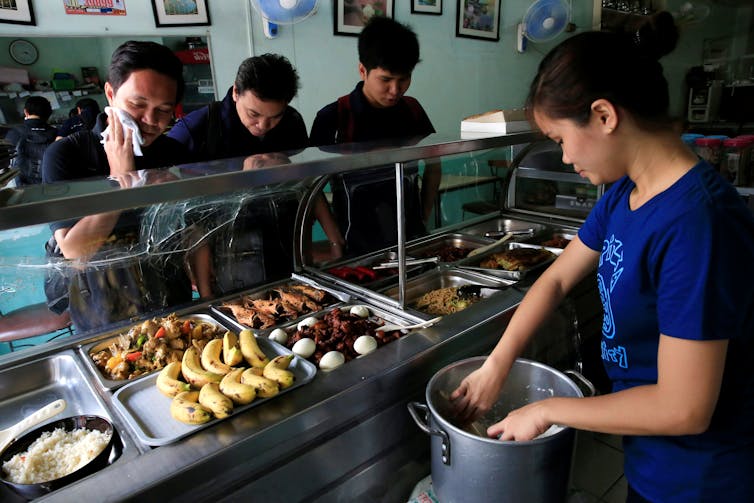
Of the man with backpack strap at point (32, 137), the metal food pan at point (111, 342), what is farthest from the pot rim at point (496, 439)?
the man with backpack strap at point (32, 137)

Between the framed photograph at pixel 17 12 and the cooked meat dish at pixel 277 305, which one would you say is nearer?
the cooked meat dish at pixel 277 305

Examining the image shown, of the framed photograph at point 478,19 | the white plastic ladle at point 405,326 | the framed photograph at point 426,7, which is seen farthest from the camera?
the framed photograph at point 478,19

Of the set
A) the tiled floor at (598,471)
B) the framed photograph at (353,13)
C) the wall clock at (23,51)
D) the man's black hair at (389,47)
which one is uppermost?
the framed photograph at (353,13)

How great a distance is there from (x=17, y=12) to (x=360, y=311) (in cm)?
358

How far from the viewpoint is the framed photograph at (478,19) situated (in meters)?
5.70

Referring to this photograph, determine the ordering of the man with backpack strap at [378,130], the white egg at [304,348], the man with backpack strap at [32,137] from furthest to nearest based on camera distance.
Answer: the man with backpack strap at [32,137] < the man with backpack strap at [378,130] < the white egg at [304,348]

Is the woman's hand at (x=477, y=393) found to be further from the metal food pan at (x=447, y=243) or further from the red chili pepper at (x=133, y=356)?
the metal food pan at (x=447, y=243)

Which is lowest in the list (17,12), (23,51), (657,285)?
(657,285)

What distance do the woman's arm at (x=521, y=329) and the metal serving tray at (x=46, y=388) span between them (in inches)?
41.3

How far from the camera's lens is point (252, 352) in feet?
4.76

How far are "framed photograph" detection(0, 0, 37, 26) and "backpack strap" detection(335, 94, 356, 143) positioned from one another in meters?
2.51

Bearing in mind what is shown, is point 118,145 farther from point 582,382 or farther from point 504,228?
point 504,228

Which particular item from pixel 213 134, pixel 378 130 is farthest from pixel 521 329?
pixel 378 130

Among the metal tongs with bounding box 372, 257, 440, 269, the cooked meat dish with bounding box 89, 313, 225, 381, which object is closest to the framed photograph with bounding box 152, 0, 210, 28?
the metal tongs with bounding box 372, 257, 440, 269
